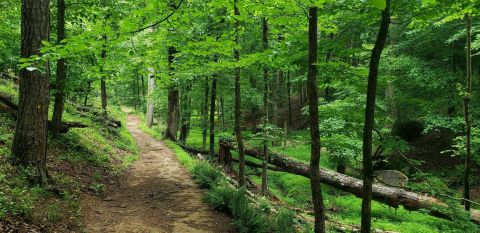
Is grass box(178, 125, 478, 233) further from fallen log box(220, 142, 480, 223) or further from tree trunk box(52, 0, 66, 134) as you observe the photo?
tree trunk box(52, 0, 66, 134)

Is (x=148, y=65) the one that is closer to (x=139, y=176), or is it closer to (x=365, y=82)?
(x=365, y=82)

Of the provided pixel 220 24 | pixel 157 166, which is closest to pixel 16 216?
pixel 220 24

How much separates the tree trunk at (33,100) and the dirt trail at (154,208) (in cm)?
161

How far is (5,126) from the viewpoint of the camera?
9312 mm

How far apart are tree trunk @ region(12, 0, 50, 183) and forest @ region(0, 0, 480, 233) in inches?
0.9

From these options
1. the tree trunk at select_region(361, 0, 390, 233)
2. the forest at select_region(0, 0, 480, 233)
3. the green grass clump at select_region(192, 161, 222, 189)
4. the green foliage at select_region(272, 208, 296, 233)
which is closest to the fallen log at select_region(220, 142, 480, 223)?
the forest at select_region(0, 0, 480, 233)

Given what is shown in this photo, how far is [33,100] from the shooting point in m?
7.16

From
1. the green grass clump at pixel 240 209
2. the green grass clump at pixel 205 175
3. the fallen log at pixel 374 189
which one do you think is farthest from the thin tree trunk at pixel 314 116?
the green grass clump at pixel 205 175

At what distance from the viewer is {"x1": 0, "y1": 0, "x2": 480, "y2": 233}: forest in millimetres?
5402

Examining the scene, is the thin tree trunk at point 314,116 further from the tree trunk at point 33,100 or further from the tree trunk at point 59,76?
the tree trunk at point 59,76

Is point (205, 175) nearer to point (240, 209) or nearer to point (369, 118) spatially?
point (240, 209)

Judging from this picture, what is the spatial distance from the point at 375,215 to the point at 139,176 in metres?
8.80

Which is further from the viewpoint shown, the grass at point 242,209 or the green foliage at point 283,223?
the green foliage at point 283,223

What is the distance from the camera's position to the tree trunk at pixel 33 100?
6.88 meters
